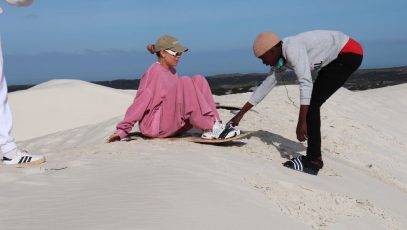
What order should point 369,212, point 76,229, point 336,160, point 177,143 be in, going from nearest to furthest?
1. point 76,229
2. point 369,212
3. point 177,143
4. point 336,160

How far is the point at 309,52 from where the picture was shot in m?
5.65

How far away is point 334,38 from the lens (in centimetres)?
580

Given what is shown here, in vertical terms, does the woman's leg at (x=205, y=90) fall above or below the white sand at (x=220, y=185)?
above

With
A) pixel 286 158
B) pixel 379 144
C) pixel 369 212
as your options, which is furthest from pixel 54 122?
pixel 369 212

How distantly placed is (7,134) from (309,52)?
282 cm

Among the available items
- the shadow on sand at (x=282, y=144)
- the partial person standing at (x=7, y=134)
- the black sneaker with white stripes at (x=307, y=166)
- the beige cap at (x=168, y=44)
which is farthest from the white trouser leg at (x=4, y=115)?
the shadow on sand at (x=282, y=144)

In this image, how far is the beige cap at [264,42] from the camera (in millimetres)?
5496

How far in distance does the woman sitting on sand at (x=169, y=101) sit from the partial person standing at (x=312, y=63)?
3.17 ft

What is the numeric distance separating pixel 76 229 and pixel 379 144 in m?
6.91

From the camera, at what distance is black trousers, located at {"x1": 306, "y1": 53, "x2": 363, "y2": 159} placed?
5.66 m

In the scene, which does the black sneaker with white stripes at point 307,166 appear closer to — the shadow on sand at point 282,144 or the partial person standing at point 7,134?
the shadow on sand at point 282,144

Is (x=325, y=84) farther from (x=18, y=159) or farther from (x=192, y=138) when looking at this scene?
(x=18, y=159)

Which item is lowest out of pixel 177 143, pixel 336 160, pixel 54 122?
pixel 54 122

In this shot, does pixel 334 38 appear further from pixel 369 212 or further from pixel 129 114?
pixel 129 114
